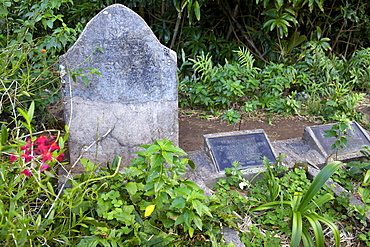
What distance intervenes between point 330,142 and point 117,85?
212cm

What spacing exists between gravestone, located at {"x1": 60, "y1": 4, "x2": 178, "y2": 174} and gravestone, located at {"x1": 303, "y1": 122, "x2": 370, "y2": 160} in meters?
1.44

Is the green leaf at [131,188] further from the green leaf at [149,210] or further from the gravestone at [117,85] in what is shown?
the gravestone at [117,85]

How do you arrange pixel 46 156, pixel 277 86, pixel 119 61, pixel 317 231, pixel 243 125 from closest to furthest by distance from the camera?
pixel 46 156 < pixel 317 231 < pixel 119 61 < pixel 243 125 < pixel 277 86

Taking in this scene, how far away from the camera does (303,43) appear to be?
520 centimetres

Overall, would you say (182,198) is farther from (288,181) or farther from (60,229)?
(288,181)

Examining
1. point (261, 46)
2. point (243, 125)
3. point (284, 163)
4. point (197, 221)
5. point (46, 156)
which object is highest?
point (46, 156)

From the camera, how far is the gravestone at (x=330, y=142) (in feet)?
10.5

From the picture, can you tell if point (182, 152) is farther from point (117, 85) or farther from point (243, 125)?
point (243, 125)

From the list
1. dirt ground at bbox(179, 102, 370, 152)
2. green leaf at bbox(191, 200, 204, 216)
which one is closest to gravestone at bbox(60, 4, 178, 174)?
dirt ground at bbox(179, 102, 370, 152)

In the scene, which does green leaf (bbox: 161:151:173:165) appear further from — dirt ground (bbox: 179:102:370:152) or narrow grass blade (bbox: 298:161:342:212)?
dirt ground (bbox: 179:102:370:152)

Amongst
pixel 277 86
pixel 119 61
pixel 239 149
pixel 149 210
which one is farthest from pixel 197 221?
pixel 277 86

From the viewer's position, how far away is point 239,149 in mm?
2988

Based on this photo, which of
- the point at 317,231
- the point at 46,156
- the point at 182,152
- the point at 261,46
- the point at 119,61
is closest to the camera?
the point at 46,156

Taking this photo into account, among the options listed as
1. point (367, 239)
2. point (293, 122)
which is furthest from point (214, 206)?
point (293, 122)
